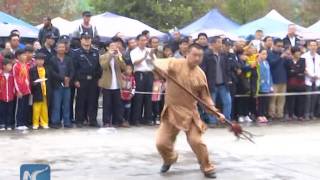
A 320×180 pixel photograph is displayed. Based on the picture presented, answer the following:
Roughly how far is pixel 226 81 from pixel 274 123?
159 centimetres

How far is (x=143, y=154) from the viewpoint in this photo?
11094mm

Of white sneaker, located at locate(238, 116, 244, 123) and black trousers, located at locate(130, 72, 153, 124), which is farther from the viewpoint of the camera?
white sneaker, located at locate(238, 116, 244, 123)

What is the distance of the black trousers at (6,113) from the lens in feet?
44.0

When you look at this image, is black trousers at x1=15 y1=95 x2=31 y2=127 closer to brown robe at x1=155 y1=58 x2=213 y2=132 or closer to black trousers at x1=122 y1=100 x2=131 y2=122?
black trousers at x1=122 y1=100 x2=131 y2=122

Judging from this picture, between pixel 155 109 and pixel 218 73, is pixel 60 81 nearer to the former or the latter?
pixel 155 109

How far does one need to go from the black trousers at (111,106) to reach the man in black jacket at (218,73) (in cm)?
194

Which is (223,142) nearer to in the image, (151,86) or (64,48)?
(151,86)

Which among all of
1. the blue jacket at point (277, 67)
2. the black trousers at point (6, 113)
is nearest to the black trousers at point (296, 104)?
the blue jacket at point (277, 67)

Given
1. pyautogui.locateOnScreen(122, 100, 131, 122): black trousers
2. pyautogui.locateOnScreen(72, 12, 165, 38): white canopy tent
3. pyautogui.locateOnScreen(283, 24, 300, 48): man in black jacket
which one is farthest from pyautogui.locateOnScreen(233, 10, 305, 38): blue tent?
pyautogui.locateOnScreen(122, 100, 131, 122): black trousers

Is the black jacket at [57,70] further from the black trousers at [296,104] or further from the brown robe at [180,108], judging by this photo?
the black trousers at [296,104]

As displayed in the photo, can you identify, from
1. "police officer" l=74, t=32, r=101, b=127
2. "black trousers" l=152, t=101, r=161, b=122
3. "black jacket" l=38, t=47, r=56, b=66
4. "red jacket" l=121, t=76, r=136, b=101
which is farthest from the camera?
"black trousers" l=152, t=101, r=161, b=122

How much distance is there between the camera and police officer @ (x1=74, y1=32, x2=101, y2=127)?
13953 mm

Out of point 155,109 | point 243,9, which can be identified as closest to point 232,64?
point 155,109

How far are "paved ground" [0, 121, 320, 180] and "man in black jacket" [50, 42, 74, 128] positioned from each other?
471 mm
